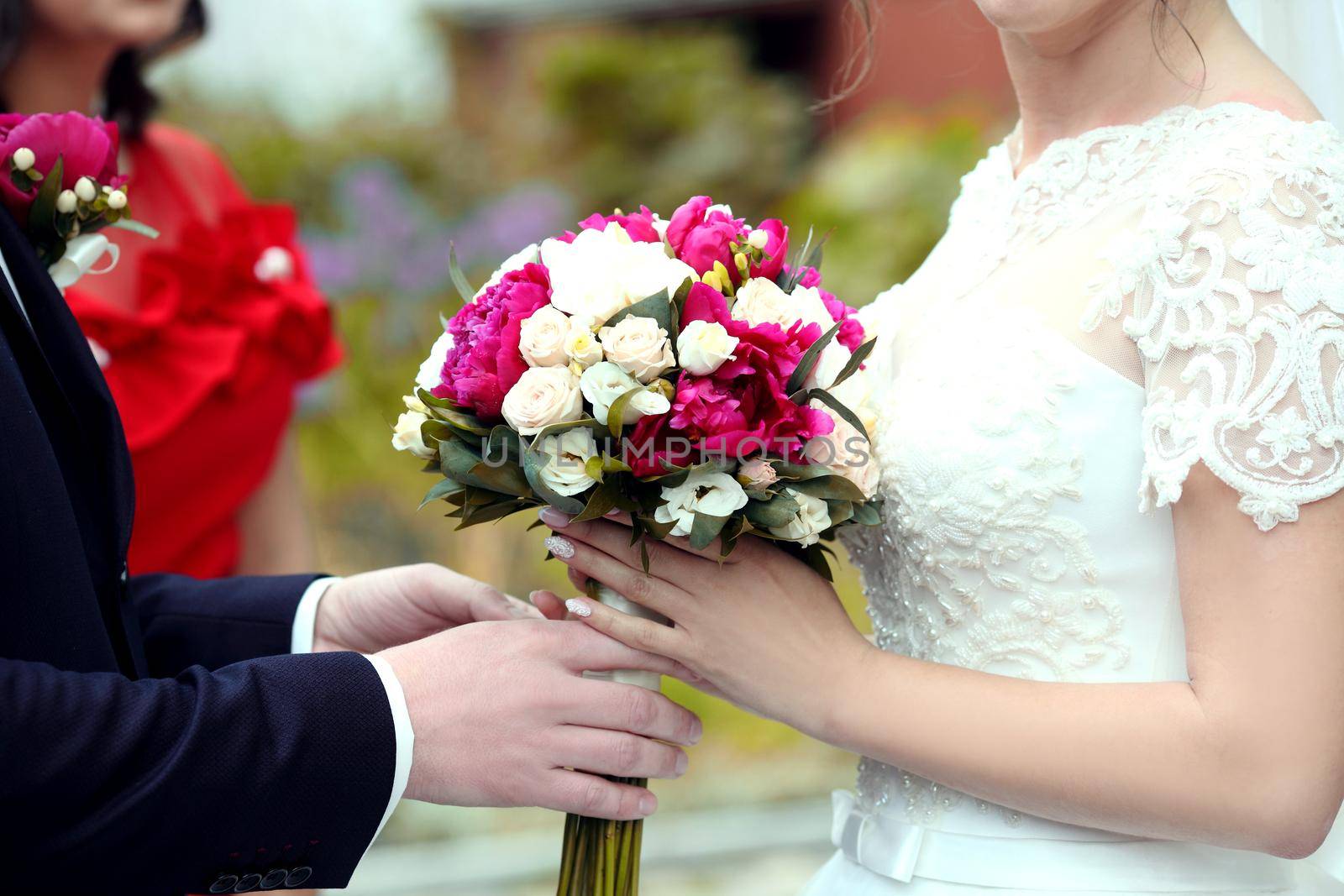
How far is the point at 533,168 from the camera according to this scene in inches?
265

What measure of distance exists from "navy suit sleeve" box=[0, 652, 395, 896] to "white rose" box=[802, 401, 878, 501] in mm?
680

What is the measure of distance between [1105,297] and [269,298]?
222 centimetres

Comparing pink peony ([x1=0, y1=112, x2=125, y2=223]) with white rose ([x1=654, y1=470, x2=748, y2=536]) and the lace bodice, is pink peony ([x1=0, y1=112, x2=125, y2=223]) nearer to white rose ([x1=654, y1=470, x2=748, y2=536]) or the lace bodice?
white rose ([x1=654, y1=470, x2=748, y2=536])

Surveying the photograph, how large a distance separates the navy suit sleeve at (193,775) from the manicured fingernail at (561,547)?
0.99 ft

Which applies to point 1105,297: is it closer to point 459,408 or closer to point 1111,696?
point 1111,696

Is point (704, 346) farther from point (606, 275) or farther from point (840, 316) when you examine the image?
point (840, 316)

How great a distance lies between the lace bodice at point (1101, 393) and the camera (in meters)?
1.47

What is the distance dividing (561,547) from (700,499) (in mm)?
279

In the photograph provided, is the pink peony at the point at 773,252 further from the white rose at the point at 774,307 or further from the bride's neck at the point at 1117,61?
the bride's neck at the point at 1117,61

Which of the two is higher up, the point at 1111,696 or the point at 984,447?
the point at 984,447


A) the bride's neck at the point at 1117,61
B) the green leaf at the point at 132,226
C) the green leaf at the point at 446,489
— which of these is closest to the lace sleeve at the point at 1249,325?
the bride's neck at the point at 1117,61

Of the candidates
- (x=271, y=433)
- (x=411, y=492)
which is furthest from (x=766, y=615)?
(x=411, y=492)

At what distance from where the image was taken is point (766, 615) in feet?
5.63

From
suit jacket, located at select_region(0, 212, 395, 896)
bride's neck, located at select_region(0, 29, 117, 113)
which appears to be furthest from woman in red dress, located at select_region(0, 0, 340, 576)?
suit jacket, located at select_region(0, 212, 395, 896)
